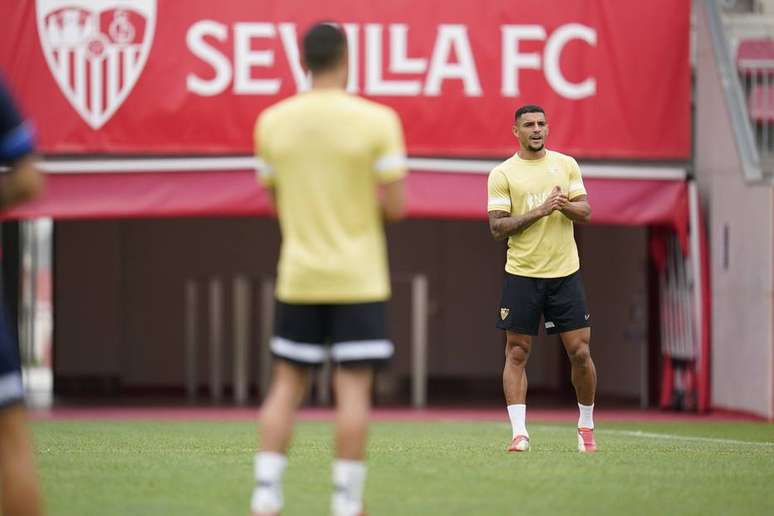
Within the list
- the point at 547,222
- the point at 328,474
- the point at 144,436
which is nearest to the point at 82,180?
the point at 144,436

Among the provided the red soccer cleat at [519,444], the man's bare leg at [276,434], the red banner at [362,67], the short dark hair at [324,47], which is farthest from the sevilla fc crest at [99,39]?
the man's bare leg at [276,434]

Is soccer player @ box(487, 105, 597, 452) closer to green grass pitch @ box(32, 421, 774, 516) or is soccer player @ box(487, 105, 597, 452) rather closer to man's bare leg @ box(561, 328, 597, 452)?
man's bare leg @ box(561, 328, 597, 452)

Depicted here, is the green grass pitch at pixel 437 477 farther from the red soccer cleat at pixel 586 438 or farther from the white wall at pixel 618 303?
the white wall at pixel 618 303

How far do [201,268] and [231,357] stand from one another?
1.54 meters

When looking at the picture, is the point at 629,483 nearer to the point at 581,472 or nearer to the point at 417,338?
the point at 581,472

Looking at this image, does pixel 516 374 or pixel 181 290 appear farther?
pixel 181 290

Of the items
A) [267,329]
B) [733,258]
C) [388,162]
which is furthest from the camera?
[267,329]

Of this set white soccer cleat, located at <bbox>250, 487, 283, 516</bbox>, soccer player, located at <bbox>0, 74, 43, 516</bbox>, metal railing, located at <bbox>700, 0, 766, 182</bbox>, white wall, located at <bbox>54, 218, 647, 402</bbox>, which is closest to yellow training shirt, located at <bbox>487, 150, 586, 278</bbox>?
white soccer cleat, located at <bbox>250, 487, 283, 516</bbox>

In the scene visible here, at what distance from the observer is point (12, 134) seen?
5562 millimetres

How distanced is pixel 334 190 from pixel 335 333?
55 cm

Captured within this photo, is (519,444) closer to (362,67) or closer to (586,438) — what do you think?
(586,438)

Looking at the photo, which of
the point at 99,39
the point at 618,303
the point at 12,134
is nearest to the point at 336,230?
the point at 12,134

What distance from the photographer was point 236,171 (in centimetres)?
1959

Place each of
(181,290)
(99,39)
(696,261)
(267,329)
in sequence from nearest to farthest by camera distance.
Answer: (99,39)
(696,261)
(267,329)
(181,290)
